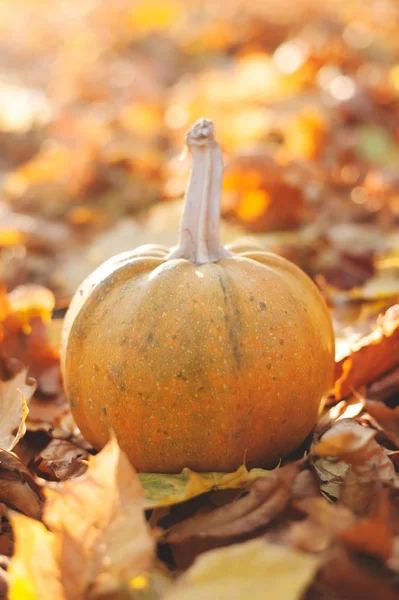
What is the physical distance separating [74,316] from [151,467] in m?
Answer: 0.47

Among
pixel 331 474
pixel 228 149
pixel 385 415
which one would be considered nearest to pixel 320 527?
pixel 331 474

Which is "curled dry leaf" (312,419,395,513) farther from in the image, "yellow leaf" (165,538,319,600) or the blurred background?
the blurred background

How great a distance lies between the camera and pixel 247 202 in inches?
154

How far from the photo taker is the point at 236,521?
4.93ft

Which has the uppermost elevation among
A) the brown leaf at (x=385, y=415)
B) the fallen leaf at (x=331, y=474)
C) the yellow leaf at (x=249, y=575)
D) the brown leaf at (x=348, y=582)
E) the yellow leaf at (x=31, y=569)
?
the yellow leaf at (x=249, y=575)

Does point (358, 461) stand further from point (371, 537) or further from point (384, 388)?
point (384, 388)

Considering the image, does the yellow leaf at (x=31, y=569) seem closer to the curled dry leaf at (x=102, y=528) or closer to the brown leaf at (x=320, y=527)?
the curled dry leaf at (x=102, y=528)

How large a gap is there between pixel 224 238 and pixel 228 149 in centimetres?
159

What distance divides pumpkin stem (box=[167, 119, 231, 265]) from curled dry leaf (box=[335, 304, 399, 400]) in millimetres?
519

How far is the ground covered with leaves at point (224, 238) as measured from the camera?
125cm

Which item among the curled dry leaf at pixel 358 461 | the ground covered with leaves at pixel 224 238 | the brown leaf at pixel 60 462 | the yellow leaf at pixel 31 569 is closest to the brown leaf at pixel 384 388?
the ground covered with leaves at pixel 224 238

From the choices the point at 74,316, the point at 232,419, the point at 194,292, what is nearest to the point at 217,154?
the point at 194,292

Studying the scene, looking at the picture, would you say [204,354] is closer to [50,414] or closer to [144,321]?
[144,321]

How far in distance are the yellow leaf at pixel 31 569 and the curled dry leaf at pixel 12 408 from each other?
53 cm
